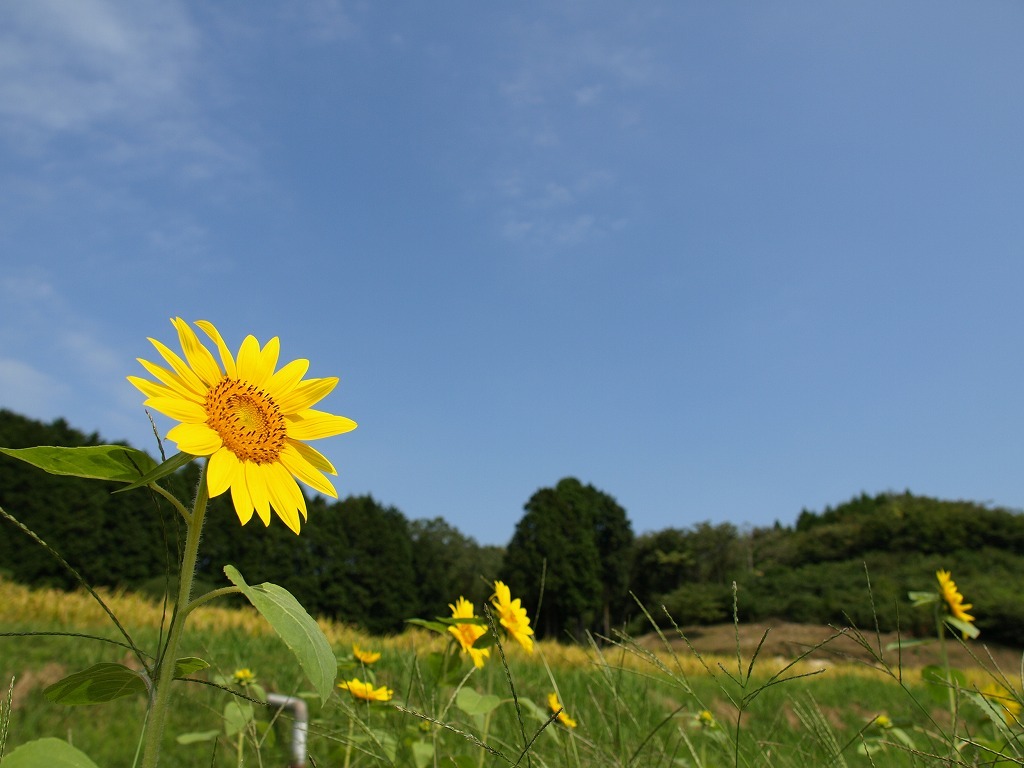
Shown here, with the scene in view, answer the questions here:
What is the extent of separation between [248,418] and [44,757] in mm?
437

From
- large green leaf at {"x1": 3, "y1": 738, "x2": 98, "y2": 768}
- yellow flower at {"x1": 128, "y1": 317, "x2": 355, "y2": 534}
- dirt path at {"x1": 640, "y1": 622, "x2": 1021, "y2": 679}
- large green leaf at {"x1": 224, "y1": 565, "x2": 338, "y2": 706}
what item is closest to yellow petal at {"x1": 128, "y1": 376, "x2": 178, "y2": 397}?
yellow flower at {"x1": 128, "y1": 317, "x2": 355, "y2": 534}

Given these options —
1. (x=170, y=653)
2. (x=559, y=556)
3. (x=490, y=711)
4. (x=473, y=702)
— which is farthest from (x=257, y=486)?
(x=559, y=556)

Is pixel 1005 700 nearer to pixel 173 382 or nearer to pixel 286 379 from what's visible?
pixel 286 379

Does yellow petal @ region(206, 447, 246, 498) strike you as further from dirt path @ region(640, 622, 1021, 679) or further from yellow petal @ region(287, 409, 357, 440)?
dirt path @ region(640, 622, 1021, 679)

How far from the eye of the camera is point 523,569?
28.2 m

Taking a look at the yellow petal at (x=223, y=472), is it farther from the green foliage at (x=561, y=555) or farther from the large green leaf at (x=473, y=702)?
the green foliage at (x=561, y=555)

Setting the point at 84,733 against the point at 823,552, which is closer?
the point at 84,733

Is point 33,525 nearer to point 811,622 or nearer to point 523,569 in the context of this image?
point 523,569

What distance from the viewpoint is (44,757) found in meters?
0.68

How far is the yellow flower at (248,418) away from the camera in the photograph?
0.91 m

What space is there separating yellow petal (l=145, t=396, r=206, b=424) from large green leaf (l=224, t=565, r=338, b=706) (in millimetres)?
248

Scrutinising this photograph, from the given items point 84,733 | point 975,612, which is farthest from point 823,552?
point 84,733

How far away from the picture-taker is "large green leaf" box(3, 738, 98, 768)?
67 cm

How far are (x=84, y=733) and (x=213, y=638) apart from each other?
6.14 ft
